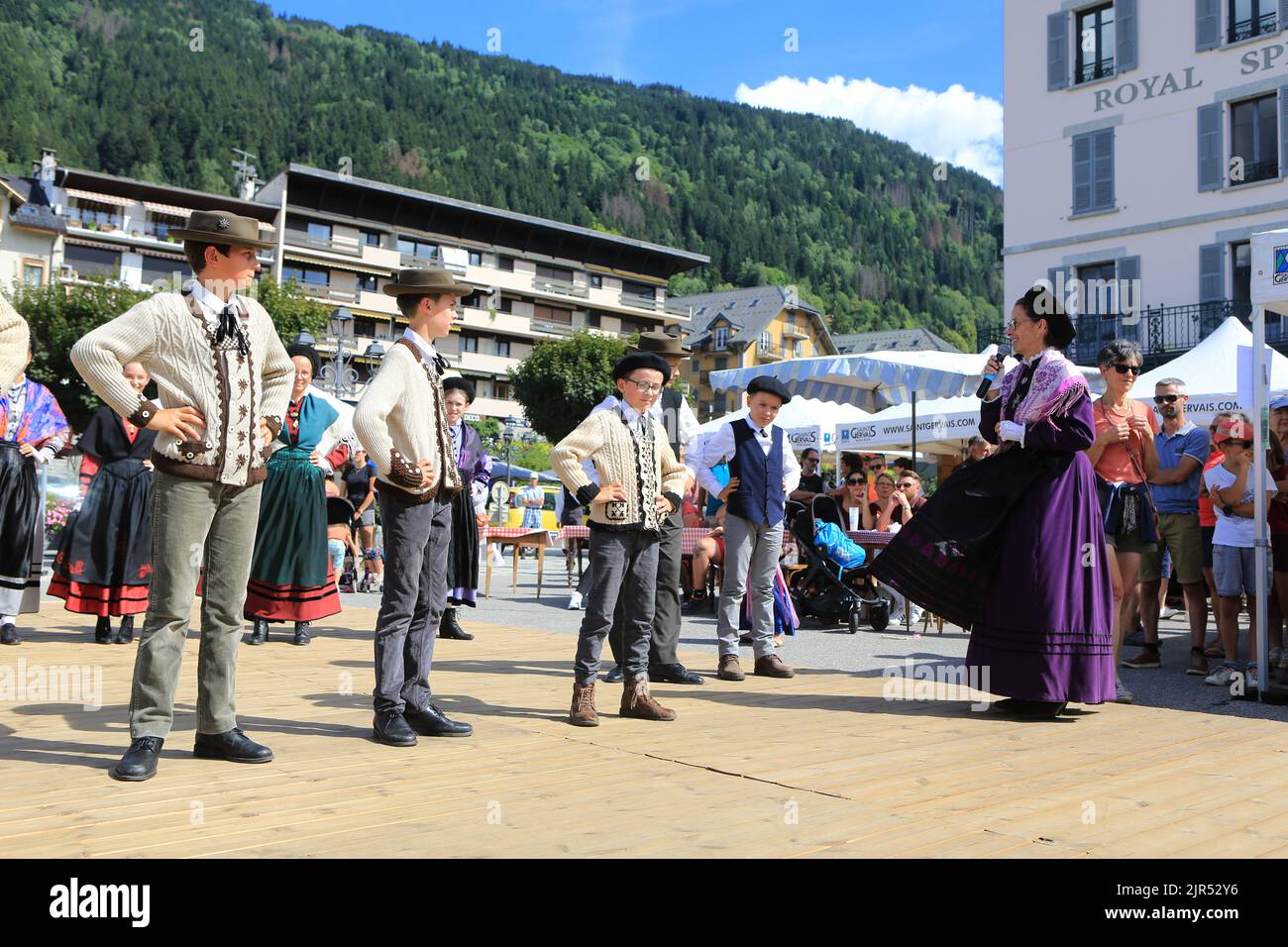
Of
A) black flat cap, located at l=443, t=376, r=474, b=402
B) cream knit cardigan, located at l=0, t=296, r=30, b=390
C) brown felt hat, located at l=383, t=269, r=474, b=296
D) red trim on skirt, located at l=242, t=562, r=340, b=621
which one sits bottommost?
red trim on skirt, located at l=242, t=562, r=340, b=621

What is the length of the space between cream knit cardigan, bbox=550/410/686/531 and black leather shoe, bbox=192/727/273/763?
1808 mm

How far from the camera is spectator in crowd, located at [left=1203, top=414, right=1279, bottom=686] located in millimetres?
7102

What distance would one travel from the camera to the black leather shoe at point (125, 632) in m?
8.08

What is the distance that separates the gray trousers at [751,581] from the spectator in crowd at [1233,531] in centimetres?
275

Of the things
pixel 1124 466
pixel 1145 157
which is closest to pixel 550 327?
pixel 1145 157

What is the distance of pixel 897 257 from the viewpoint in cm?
16412

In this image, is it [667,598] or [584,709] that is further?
[667,598]

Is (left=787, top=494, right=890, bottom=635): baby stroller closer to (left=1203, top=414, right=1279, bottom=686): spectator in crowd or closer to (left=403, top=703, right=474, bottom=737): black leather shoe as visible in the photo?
(left=1203, top=414, right=1279, bottom=686): spectator in crowd

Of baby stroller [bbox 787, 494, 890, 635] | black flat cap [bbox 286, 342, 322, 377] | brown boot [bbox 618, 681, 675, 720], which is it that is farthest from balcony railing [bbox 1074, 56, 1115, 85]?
brown boot [bbox 618, 681, 675, 720]

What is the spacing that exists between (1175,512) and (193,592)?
22.9 ft

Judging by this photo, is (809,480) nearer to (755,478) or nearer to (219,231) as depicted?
(755,478)

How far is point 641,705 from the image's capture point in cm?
554
